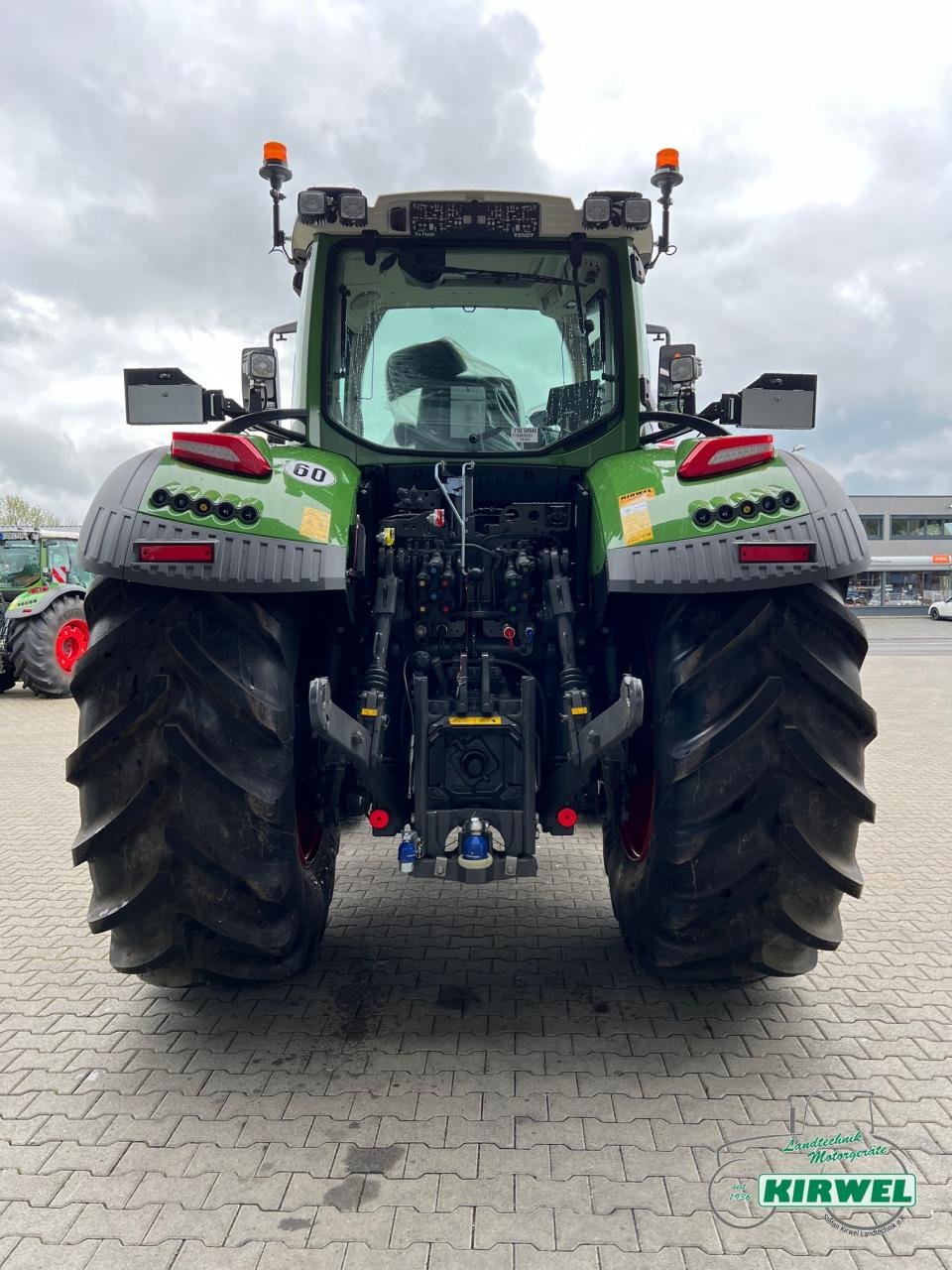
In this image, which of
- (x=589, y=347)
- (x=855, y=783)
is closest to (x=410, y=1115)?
(x=855, y=783)

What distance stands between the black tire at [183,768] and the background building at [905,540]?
173 ft

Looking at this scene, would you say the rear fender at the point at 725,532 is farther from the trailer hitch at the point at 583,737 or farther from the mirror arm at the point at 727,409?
the mirror arm at the point at 727,409

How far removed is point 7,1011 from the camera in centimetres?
304

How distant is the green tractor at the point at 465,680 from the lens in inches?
97.0

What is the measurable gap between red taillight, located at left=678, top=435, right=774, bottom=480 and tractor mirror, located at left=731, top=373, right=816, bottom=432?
67 cm

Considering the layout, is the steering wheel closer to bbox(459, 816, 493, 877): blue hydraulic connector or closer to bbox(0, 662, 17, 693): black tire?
bbox(459, 816, 493, 877): blue hydraulic connector

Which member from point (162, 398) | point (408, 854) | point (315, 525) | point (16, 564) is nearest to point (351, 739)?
point (408, 854)

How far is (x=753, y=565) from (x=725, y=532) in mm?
122

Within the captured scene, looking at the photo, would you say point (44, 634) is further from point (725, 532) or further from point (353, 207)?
point (725, 532)

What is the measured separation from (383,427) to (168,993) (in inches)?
87.9

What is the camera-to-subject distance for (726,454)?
2605 millimetres

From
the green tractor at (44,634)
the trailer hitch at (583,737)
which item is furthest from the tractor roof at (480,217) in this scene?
the green tractor at (44,634)

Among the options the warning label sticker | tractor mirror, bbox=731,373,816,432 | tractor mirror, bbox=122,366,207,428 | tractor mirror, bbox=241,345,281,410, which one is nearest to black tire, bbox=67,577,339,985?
tractor mirror, bbox=122,366,207,428

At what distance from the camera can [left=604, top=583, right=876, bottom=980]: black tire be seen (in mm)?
2473
